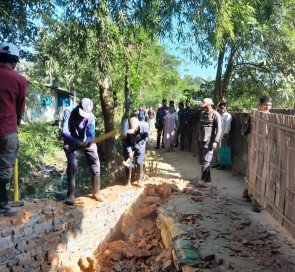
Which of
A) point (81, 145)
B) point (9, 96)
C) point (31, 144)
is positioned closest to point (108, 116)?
point (31, 144)

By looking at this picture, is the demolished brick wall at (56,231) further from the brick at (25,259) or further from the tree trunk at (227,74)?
the tree trunk at (227,74)

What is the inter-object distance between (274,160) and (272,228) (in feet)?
4.24

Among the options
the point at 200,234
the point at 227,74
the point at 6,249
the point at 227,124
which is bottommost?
the point at 6,249

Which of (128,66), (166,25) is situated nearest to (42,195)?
(128,66)

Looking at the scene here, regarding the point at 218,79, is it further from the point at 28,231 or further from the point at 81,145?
the point at 28,231

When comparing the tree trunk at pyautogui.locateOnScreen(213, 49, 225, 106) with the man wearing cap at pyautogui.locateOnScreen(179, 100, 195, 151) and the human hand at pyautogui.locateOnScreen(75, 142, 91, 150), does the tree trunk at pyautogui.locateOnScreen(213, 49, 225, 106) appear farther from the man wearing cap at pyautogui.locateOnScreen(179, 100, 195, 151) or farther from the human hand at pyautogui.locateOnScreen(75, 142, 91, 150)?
the human hand at pyautogui.locateOnScreen(75, 142, 91, 150)

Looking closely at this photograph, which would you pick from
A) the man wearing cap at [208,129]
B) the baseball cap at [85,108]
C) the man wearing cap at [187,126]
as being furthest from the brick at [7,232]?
the man wearing cap at [187,126]

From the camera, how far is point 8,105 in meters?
3.28

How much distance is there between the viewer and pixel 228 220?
15.4 ft

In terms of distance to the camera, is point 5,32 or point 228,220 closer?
point 228,220

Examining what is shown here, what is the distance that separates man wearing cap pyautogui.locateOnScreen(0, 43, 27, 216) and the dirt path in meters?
2.34

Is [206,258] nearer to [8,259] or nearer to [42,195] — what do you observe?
[8,259]

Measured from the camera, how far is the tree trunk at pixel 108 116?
30.2 feet

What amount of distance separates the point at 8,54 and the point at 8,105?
0.58m
